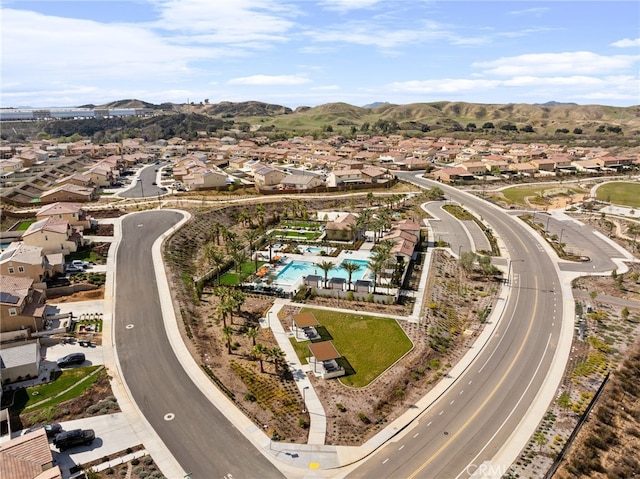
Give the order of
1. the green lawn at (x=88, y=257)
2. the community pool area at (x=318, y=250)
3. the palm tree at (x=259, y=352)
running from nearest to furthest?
the palm tree at (x=259, y=352) < the green lawn at (x=88, y=257) < the community pool area at (x=318, y=250)

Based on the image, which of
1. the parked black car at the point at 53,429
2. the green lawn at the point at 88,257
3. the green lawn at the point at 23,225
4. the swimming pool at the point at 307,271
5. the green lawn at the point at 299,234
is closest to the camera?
the parked black car at the point at 53,429

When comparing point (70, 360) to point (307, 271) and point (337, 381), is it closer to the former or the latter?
point (337, 381)

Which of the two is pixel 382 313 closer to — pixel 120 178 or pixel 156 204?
pixel 156 204

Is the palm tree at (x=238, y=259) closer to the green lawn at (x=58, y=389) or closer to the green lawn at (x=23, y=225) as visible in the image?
the green lawn at (x=58, y=389)

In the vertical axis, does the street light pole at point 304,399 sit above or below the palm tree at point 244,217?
below

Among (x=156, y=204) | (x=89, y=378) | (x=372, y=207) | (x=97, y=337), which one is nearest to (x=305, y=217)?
(x=372, y=207)

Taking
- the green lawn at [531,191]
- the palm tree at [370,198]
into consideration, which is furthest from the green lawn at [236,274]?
the green lawn at [531,191]

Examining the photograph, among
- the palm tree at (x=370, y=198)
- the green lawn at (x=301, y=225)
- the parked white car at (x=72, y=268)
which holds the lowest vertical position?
the parked white car at (x=72, y=268)
